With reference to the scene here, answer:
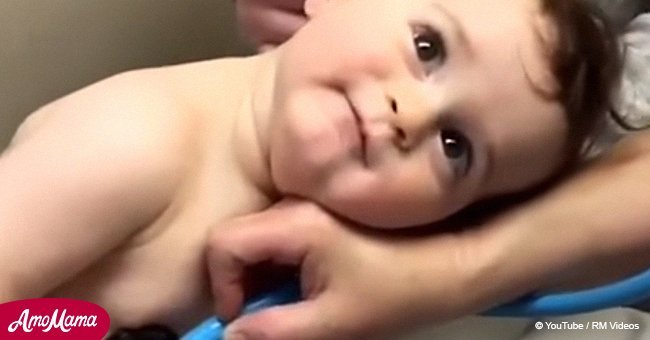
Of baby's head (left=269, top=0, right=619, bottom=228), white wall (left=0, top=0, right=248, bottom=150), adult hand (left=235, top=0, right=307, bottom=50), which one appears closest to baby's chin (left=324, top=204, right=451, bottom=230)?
baby's head (left=269, top=0, right=619, bottom=228)

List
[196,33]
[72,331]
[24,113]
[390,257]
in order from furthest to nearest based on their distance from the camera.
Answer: [196,33], [24,113], [390,257], [72,331]

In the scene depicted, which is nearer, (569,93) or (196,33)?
(569,93)

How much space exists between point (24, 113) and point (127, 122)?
0.36m

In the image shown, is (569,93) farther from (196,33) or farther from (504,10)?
(196,33)

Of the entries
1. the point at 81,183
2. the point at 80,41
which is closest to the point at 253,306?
the point at 81,183

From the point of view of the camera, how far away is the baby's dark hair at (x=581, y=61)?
28.6 inches

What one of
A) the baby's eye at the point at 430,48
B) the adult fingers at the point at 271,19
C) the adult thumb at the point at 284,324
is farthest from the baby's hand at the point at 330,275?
the adult fingers at the point at 271,19

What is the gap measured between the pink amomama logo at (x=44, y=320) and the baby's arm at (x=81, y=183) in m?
0.02

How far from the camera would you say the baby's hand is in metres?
0.70

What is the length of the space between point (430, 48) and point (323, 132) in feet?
0.34

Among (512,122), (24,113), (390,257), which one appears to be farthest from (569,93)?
(24,113)

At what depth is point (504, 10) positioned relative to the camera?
74 cm

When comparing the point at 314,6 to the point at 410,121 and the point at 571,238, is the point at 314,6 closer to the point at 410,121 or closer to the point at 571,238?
the point at 410,121

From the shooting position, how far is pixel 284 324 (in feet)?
2.23
